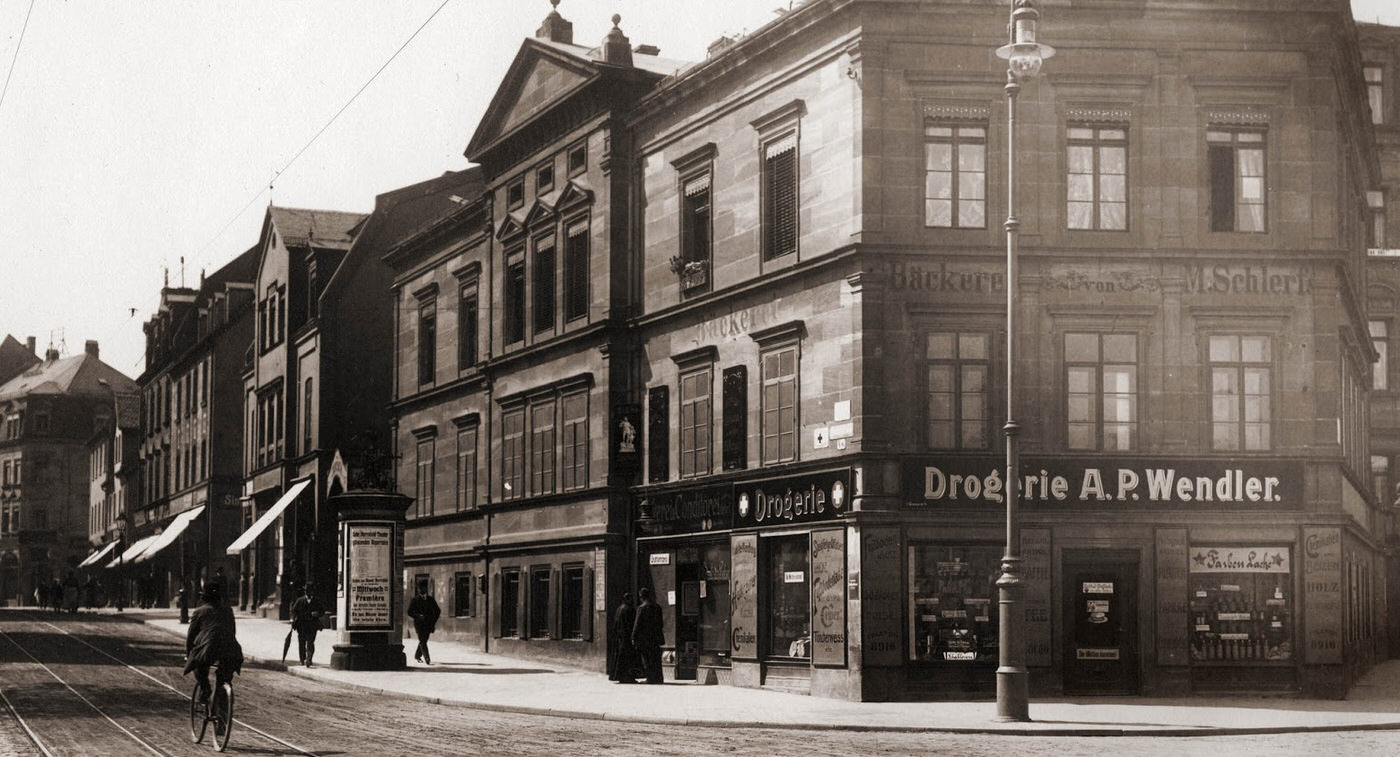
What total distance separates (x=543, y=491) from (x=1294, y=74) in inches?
773

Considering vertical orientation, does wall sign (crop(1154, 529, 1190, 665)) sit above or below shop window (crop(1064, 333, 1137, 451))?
below

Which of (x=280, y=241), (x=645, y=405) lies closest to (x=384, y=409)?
(x=280, y=241)

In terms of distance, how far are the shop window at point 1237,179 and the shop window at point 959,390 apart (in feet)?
15.2

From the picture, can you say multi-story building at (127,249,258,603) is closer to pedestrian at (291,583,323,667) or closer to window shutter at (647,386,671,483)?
pedestrian at (291,583,323,667)

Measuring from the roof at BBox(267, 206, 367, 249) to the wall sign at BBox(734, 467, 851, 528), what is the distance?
99.8 ft

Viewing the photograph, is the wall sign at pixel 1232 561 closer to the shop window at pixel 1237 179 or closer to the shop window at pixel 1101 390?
the shop window at pixel 1101 390

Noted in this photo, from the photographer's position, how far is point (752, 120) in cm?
3164

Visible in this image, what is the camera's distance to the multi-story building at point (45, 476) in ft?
370

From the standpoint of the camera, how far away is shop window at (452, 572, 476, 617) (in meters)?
44.3

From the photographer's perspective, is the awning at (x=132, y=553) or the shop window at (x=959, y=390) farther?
the awning at (x=132, y=553)

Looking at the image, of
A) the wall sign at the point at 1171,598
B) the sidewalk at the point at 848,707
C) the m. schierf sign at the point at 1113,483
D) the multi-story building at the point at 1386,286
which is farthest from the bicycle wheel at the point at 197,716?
the multi-story building at the point at 1386,286

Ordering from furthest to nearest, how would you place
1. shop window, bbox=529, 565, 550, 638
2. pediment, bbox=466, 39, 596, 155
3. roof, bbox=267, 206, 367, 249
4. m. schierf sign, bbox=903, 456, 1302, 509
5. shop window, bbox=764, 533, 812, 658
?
roof, bbox=267, 206, 367, 249 < shop window, bbox=529, 565, 550, 638 < pediment, bbox=466, 39, 596, 155 < shop window, bbox=764, 533, 812, 658 < m. schierf sign, bbox=903, 456, 1302, 509

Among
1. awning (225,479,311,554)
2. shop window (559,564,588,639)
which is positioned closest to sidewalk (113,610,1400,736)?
shop window (559,564,588,639)

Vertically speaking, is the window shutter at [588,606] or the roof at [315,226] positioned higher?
the roof at [315,226]
